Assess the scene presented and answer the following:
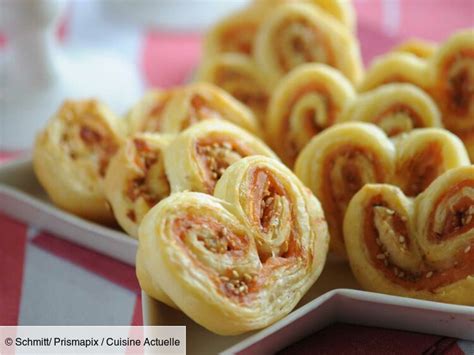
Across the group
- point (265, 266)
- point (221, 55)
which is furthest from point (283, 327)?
point (221, 55)

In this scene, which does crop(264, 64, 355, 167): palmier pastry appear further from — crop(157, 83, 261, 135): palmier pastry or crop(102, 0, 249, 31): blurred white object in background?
crop(102, 0, 249, 31): blurred white object in background

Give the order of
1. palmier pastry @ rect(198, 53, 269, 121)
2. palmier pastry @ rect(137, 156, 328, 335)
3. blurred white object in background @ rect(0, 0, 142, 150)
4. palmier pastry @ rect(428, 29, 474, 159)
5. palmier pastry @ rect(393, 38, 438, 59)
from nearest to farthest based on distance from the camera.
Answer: palmier pastry @ rect(137, 156, 328, 335), palmier pastry @ rect(428, 29, 474, 159), palmier pastry @ rect(393, 38, 438, 59), palmier pastry @ rect(198, 53, 269, 121), blurred white object in background @ rect(0, 0, 142, 150)

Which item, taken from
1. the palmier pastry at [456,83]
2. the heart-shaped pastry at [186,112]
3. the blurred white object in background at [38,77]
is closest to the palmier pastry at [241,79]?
the heart-shaped pastry at [186,112]

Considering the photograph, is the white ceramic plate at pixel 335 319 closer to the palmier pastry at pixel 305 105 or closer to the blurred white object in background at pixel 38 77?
the palmier pastry at pixel 305 105

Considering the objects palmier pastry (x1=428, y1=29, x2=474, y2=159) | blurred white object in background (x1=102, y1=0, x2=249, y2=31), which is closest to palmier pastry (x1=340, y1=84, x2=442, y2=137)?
palmier pastry (x1=428, y1=29, x2=474, y2=159)

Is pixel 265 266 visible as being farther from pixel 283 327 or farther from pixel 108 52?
pixel 108 52
